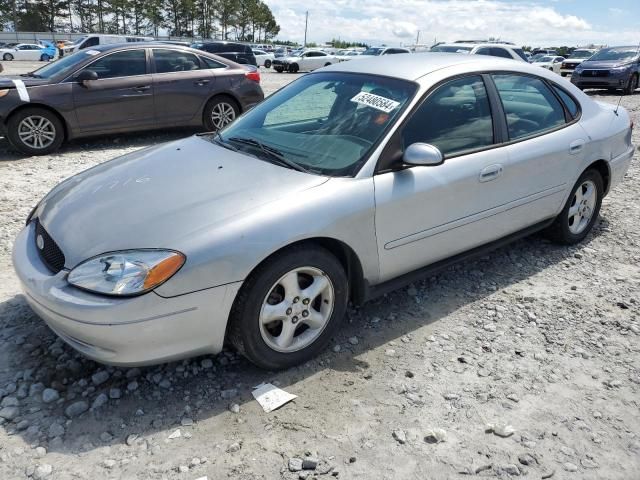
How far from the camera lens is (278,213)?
8.17 ft

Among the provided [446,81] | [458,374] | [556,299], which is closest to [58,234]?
[458,374]

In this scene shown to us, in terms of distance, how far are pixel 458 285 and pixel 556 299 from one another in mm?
669

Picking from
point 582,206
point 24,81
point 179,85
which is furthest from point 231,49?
point 582,206

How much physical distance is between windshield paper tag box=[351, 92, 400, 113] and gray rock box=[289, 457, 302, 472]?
1.96 m

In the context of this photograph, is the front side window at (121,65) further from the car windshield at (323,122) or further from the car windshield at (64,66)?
the car windshield at (323,122)

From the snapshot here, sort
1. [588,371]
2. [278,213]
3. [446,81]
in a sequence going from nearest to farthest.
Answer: [278,213]
[588,371]
[446,81]

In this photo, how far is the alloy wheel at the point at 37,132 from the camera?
6.77 meters

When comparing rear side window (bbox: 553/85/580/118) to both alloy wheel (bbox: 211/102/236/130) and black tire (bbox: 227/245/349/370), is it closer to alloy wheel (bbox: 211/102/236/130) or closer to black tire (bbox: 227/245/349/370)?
black tire (bbox: 227/245/349/370)

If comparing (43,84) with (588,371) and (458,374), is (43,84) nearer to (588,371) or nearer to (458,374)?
(458,374)

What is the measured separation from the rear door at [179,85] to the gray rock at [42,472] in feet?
20.9

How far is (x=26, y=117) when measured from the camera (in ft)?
22.2

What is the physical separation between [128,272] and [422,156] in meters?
1.62

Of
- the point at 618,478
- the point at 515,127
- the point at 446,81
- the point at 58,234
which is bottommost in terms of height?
the point at 618,478

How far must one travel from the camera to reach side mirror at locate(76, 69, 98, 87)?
7062 mm
